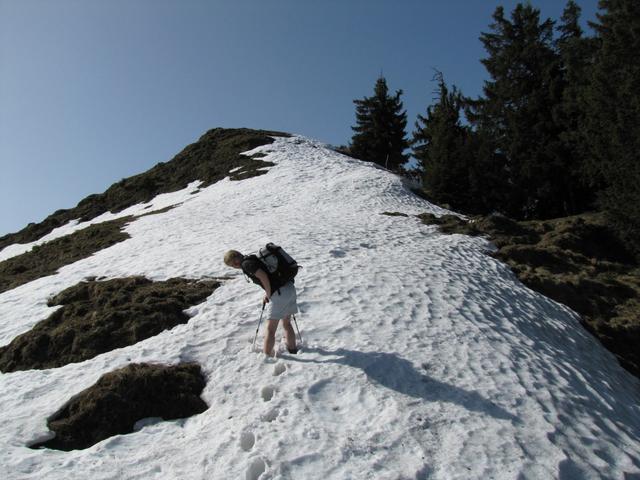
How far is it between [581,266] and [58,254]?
20894mm

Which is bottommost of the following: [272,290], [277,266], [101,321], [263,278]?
[101,321]

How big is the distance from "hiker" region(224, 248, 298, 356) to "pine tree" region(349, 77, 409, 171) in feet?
132

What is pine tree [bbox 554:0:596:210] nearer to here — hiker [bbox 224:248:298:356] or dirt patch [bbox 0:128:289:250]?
dirt patch [bbox 0:128:289:250]

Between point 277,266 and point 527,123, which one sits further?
point 527,123

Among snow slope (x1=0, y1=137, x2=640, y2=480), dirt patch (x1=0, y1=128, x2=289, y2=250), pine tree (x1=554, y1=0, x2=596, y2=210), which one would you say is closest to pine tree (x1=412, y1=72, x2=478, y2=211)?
pine tree (x1=554, y1=0, x2=596, y2=210)

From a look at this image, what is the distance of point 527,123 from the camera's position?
1136 inches

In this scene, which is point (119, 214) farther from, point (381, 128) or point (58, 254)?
point (381, 128)

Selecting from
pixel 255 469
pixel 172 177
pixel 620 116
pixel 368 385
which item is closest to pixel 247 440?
pixel 255 469

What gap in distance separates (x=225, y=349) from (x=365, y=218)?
421 inches

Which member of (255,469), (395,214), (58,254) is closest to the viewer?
(255,469)

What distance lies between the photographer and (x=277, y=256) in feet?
25.0

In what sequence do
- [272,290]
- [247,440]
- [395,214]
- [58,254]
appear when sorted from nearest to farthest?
[247,440] → [272,290] → [395,214] → [58,254]

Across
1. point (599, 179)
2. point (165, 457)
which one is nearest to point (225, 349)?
point (165, 457)

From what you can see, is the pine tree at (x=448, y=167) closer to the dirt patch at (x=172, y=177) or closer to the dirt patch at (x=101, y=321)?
the dirt patch at (x=172, y=177)
